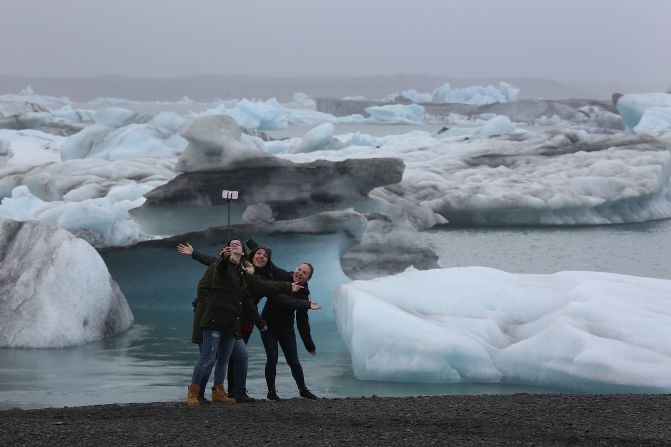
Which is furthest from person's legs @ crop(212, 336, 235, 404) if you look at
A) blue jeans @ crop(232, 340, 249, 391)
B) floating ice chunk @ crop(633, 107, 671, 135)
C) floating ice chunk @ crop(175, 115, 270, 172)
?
floating ice chunk @ crop(633, 107, 671, 135)

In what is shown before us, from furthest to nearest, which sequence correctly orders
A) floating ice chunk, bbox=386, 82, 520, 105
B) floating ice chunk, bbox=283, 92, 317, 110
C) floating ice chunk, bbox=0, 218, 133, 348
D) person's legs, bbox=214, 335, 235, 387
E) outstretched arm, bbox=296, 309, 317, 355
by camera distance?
1. floating ice chunk, bbox=283, 92, 317, 110
2. floating ice chunk, bbox=386, 82, 520, 105
3. floating ice chunk, bbox=0, 218, 133, 348
4. outstretched arm, bbox=296, 309, 317, 355
5. person's legs, bbox=214, 335, 235, 387

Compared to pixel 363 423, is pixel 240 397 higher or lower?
lower

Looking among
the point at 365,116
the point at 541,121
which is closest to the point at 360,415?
the point at 541,121

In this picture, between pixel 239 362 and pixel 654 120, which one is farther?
pixel 654 120

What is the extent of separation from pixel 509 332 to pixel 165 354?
11.5 feet

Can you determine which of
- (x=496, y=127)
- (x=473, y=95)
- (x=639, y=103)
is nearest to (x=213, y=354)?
(x=496, y=127)

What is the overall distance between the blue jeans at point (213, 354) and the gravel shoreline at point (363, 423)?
0.22m

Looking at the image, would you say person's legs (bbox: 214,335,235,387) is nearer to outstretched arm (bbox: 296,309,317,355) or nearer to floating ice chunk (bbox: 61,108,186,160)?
outstretched arm (bbox: 296,309,317,355)

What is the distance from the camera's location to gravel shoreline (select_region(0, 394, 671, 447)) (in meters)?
5.22

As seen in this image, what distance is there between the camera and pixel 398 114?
63188mm

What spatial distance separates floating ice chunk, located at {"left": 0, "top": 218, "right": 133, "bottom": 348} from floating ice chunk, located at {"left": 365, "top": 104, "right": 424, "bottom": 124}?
50144 mm

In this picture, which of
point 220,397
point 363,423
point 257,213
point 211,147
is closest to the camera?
point 363,423

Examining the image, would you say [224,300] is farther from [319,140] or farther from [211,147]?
[319,140]

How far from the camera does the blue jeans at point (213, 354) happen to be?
620cm
